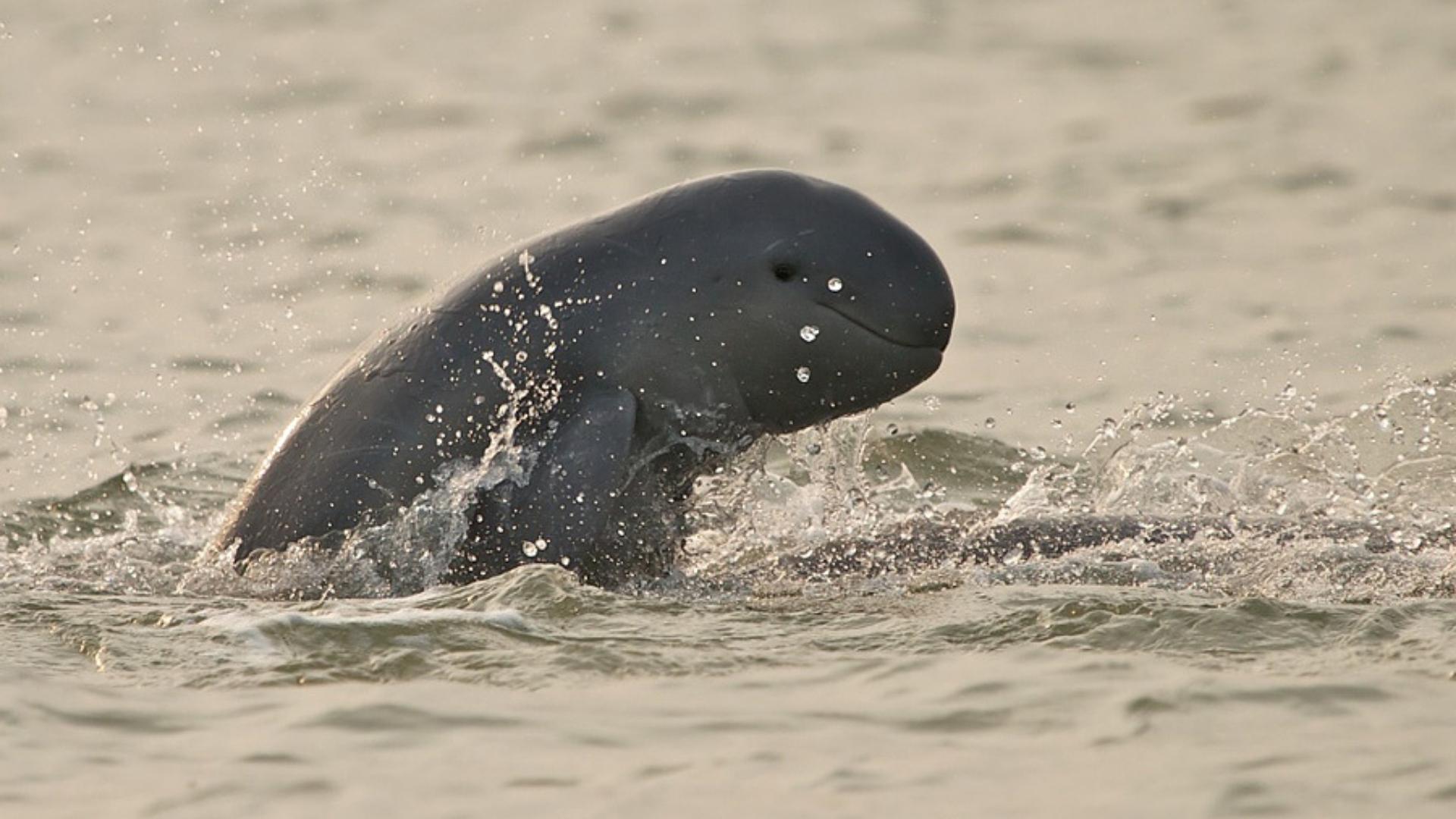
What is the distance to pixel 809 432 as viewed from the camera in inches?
443

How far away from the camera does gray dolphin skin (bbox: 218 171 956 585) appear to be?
9.21 m

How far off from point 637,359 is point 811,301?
67 cm

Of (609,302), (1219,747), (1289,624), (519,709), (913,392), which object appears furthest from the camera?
(913,392)

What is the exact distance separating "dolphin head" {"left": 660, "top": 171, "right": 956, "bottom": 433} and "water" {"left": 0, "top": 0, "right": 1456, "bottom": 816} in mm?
576

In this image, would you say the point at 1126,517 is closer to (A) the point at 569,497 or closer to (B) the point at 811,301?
(B) the point at 811,301

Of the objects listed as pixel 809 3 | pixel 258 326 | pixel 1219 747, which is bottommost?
pixel 1219 747

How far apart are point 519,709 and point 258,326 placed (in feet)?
29.3

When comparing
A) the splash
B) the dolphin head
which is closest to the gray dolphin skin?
the dolphin head

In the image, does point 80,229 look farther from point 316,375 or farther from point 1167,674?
point 1167,674

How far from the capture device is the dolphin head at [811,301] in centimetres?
929

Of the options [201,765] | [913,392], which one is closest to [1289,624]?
[201,765]

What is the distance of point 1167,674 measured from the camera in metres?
8.07

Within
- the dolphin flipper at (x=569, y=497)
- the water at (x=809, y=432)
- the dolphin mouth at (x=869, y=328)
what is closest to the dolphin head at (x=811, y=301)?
the dolphin mouth at (x=869, y=328)

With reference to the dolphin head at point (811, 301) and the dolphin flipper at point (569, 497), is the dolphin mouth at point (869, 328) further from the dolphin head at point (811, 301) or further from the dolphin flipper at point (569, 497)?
the dolphin flipper at point (569, 497)
